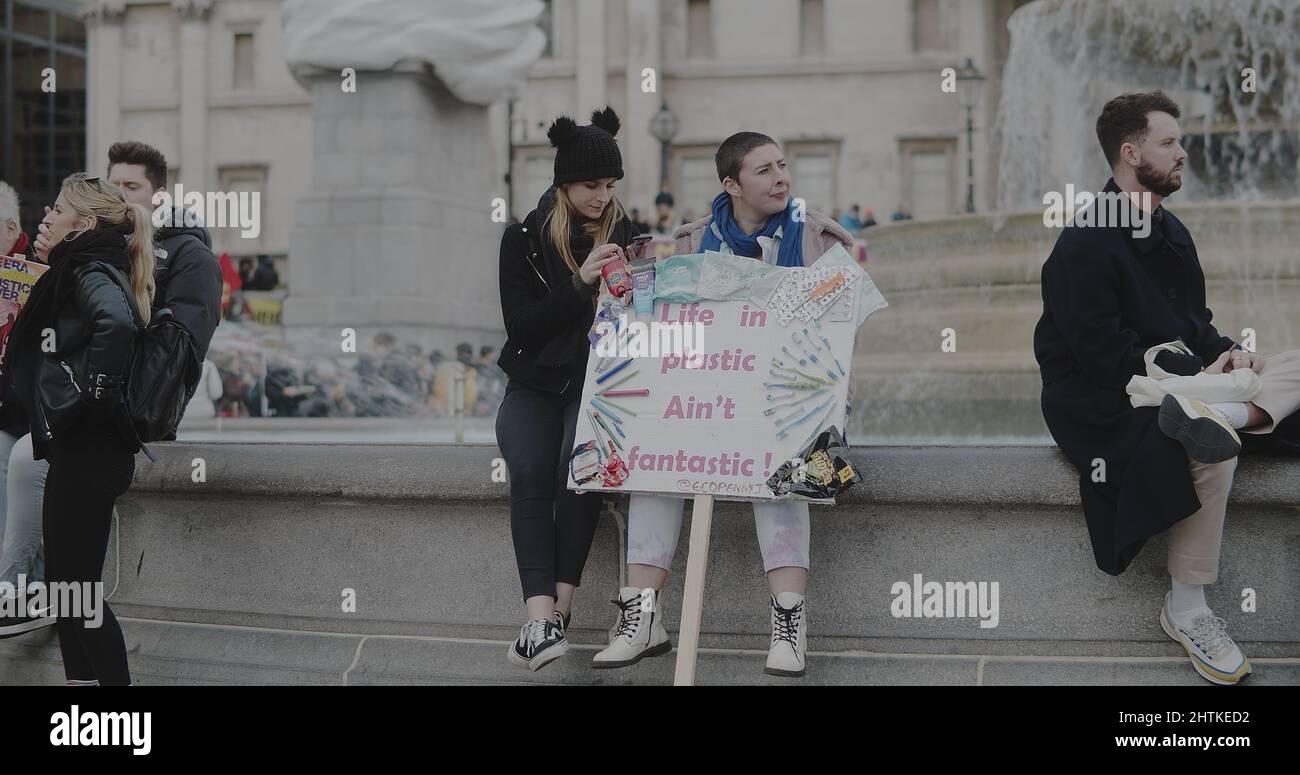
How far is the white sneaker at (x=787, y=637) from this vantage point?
393 centimetres

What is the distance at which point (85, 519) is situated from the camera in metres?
4.29

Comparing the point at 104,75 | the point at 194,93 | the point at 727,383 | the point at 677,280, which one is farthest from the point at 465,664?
the point at 104,75

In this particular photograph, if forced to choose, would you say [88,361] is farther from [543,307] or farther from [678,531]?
[678,531]

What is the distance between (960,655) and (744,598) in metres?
0.65

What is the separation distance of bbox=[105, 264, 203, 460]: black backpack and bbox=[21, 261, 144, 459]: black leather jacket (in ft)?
0.14

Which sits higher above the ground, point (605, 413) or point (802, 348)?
point (802, 348)

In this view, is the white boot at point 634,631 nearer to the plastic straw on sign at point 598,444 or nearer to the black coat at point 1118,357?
the plastic straw on sign at point 598,444

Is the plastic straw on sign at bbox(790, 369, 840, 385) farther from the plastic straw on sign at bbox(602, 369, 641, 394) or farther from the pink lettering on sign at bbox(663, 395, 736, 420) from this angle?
the plastic straw on sign at bbox(602, 369, 641, 394)

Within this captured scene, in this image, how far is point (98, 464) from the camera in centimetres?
430

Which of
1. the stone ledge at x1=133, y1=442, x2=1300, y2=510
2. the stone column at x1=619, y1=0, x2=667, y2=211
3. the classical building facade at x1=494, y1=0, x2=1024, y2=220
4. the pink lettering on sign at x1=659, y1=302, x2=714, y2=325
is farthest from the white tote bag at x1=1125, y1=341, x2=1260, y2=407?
the classical building facade at x1=494, y1=0, x2=1024, y2=220

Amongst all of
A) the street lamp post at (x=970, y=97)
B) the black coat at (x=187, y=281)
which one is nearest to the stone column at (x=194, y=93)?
the street lamp post at (x=970, y=97)

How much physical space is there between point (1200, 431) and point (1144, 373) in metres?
0.33
